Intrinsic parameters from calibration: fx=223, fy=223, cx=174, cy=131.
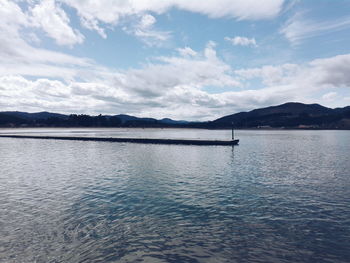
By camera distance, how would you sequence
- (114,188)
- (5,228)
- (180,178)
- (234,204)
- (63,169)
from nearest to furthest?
(5,228), (234,204), (114,188), (180,178), (63,169)

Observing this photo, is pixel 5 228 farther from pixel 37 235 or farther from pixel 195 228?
pixel 195 228

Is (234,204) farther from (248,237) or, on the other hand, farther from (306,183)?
(306,183)

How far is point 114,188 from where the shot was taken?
899 inches

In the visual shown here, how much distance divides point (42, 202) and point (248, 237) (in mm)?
16159

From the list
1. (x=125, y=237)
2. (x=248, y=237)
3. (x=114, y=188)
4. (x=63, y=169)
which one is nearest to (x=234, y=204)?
(x=248, y=237)

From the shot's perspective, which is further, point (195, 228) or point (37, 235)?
point (195, 228)

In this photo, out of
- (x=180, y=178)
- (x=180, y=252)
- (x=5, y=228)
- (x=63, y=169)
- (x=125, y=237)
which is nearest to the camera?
(x=180, y=252)

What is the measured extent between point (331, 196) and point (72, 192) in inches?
945

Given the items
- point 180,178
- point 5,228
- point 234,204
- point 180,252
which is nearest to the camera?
point 180,252

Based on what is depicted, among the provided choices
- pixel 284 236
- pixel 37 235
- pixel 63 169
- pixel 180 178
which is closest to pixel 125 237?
pixel 37 235

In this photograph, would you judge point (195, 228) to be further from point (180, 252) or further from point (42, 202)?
point (42, 202)

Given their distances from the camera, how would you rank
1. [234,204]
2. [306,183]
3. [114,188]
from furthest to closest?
[306,183]
[114,188]
[234,204]

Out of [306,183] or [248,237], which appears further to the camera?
[306,183]

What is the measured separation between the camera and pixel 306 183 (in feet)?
82.7
